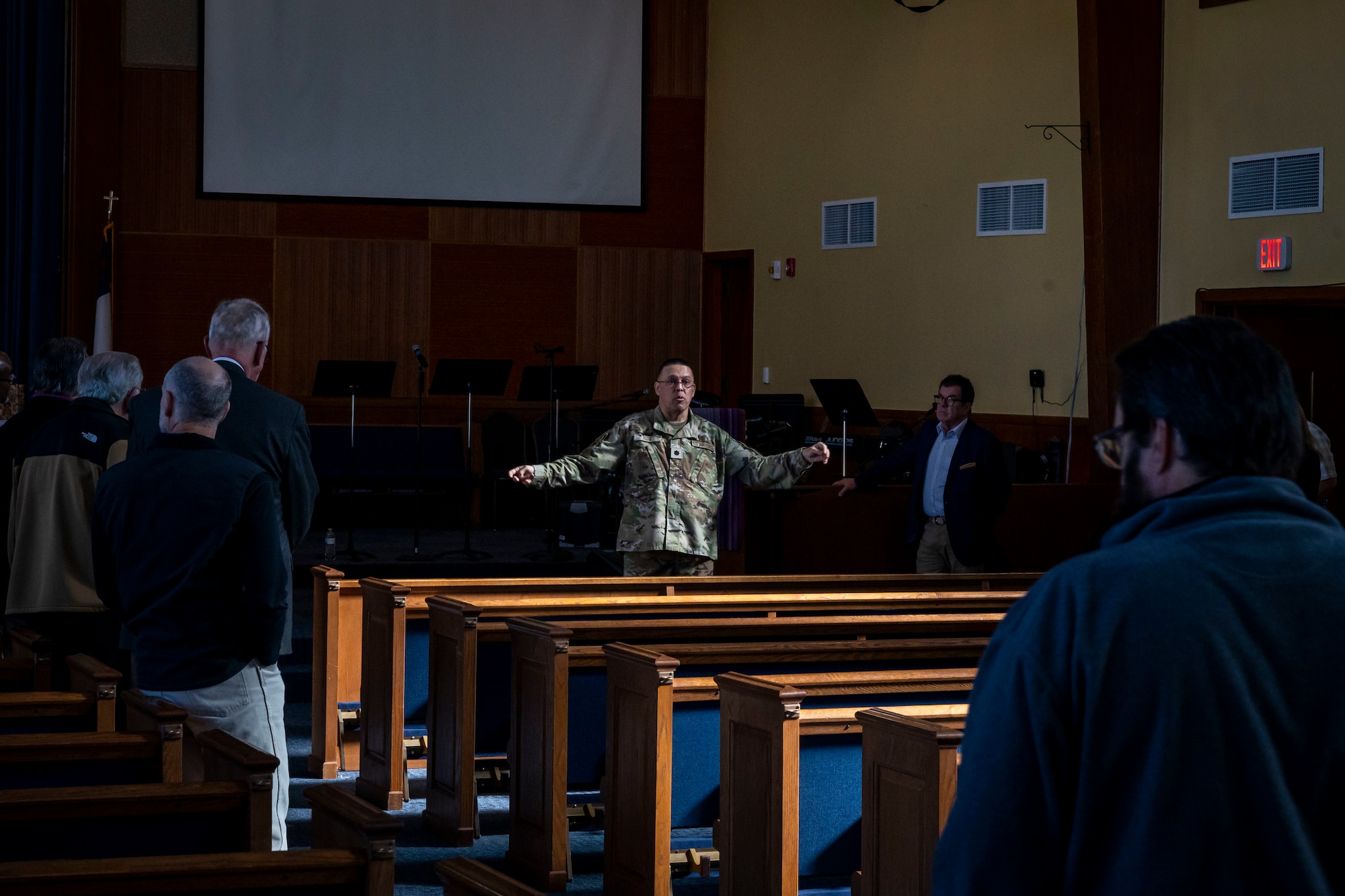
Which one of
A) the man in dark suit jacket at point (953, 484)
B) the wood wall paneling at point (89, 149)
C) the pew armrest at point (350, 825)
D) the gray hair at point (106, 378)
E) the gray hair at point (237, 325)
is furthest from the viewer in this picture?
the wood wall paneling at point (89, 149)

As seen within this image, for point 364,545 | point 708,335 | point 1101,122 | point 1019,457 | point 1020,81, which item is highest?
point 1020,81

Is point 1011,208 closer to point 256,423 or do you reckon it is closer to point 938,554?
point 938,554

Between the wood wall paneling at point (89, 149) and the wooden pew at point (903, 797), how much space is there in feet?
29.8

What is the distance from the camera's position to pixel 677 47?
39.4 feet

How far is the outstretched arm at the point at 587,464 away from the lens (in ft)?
17.5

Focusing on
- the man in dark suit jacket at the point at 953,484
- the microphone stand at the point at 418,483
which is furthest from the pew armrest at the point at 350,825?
the microphone stand at the point at 418,483

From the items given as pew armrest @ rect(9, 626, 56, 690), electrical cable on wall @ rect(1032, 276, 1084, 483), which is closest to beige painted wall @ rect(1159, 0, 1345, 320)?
electrical cable on wall @ rect(1032, 276, 1084, 483)

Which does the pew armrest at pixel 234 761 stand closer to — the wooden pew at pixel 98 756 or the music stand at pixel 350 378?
the wooden pew at pixel 98 756

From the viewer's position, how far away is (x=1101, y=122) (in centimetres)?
814

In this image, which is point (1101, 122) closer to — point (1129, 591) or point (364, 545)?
point (364, 545)

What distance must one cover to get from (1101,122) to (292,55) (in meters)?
6.11

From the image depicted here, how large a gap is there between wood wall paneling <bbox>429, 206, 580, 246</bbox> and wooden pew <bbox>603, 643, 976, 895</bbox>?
27.8 ft

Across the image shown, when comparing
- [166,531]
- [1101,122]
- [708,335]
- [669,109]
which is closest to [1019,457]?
[1101,122]

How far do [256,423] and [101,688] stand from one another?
0.74 metres
